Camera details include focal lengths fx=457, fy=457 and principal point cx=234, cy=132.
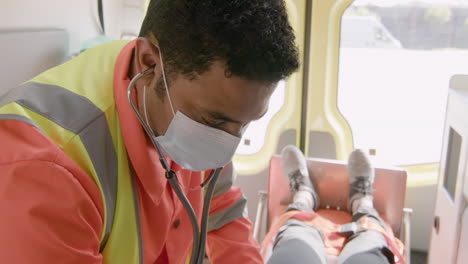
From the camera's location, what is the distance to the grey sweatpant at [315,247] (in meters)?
1.57

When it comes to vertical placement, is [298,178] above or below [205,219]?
below

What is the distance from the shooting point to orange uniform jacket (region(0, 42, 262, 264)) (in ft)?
2.27

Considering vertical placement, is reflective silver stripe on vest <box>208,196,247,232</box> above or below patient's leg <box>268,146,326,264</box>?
above

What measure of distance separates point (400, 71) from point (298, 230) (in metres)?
0.96

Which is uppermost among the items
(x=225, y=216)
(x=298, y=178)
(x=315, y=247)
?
(x=225, y=216)

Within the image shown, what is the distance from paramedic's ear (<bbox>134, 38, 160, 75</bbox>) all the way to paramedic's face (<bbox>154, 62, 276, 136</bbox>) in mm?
40

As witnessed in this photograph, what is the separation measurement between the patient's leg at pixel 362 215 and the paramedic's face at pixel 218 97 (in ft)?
3.27

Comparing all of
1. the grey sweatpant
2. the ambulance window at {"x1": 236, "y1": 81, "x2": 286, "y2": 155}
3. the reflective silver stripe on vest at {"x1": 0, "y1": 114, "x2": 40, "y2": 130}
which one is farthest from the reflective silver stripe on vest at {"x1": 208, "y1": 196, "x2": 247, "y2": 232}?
the ambulance window at {"x1": 236, "y1": 81, "x2": 286, "y2": 155}

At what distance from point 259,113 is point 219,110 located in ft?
0.24

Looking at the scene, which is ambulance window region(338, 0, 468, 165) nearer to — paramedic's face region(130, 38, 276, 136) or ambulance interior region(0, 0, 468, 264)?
ambulance interior region(0, 0, 468, 264)

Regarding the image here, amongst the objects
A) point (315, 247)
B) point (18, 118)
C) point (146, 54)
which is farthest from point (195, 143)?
point (315, 247)

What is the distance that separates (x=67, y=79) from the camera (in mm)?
842

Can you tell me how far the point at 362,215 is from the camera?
1.91 m

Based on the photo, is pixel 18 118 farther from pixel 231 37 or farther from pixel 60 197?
pixel 231 37
